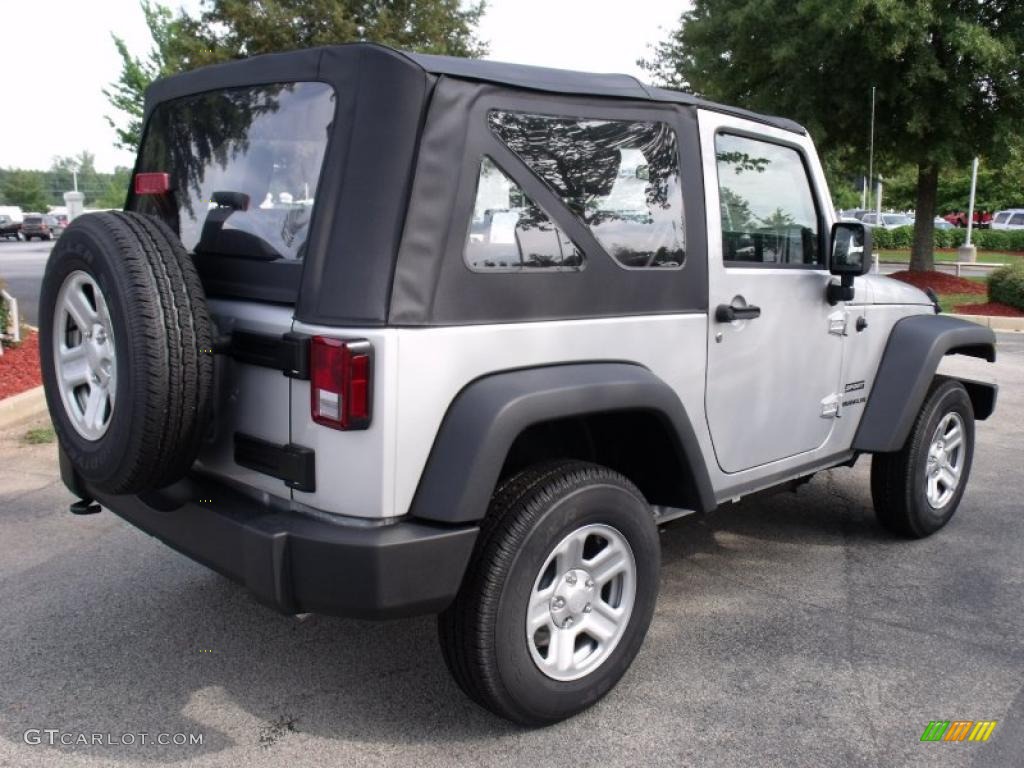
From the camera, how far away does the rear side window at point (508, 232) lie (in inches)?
103

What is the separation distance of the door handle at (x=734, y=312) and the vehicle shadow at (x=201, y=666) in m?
0.89

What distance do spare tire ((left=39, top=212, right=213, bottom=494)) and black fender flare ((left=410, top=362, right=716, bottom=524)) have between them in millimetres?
683

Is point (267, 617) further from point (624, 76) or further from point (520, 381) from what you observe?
point (624, 76)

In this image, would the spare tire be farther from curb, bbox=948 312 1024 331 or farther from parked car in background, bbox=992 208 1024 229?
parked car in background, bbox=992 208 1024 229

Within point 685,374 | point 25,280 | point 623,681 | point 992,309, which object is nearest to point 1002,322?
point 992,309

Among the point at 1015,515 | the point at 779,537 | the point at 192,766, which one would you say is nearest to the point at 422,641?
the point at 192,766

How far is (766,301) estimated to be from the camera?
3.50m

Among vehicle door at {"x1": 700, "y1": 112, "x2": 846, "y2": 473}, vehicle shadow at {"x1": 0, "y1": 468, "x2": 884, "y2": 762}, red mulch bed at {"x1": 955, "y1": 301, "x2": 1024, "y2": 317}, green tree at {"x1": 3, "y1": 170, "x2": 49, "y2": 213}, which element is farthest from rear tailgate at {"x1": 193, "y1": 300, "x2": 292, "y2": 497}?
green tree at {"x1": 3, "y1": 170, "x2": 49, "y2": 213}

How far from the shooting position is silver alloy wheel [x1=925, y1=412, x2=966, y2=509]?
4504 millimetres

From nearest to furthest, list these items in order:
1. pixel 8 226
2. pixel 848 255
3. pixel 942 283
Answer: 1. pixel 848 255
2. pixel 942 283
3. pixel 8 226

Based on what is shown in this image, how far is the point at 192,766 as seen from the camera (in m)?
2.66

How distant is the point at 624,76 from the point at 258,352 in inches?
60.8

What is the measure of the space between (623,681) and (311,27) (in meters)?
19.6

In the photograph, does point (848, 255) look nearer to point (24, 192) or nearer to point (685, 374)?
point (685, 374)
